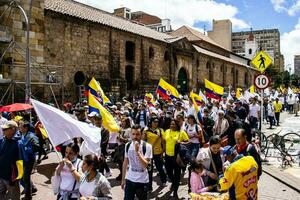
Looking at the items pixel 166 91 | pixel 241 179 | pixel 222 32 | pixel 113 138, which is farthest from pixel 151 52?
pixel 222 32

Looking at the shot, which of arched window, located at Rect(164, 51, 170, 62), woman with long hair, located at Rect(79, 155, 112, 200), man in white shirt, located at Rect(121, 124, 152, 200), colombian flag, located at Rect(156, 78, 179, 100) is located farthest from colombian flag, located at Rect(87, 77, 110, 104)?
arched window, located at Rect(164, 51, 170, 62)

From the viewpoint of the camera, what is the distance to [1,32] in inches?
616

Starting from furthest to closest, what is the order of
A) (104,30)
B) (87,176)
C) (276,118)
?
1. (104,30)
2. (276,118)
3. (87,176)

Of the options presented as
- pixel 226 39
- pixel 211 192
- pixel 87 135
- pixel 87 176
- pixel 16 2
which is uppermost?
pixel 226 39

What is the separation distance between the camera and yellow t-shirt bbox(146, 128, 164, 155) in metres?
8.20

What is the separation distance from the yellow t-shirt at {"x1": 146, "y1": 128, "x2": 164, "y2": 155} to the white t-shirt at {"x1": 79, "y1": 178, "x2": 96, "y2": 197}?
357 cm

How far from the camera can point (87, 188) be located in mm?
4656

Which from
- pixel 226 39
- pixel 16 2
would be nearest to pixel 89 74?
pixel 16 2

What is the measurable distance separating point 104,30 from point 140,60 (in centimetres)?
518

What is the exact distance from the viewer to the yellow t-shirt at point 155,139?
8203 mm

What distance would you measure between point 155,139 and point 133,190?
2.42 metres

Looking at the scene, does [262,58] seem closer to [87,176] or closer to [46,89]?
[87,176]

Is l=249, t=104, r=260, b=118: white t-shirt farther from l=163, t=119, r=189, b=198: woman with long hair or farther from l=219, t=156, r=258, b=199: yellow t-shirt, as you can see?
l=219, t=156, r=258, b=199: yellow t-shirt

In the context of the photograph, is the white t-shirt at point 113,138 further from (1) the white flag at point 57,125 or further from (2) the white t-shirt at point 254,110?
(2) the white t-shirt at point 254,110
